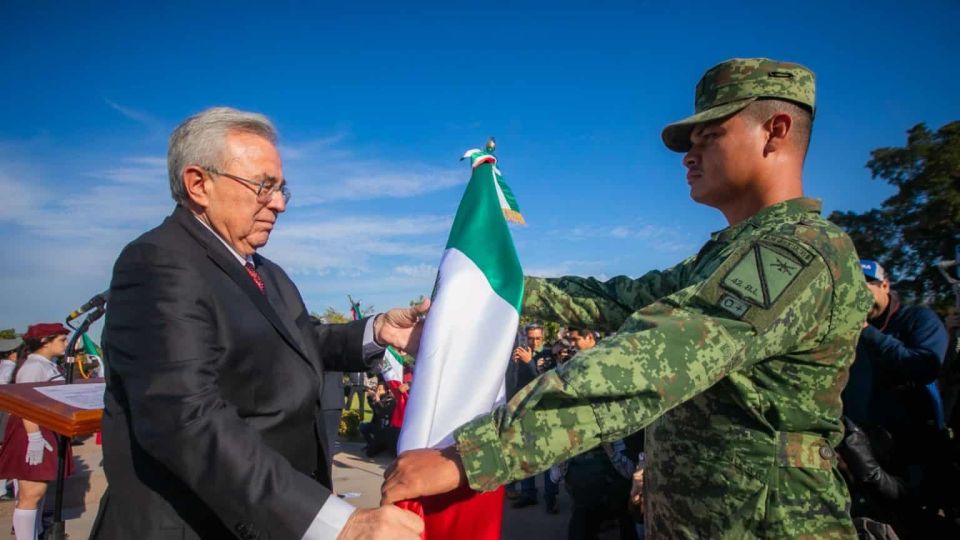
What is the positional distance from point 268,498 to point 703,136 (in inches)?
77.9

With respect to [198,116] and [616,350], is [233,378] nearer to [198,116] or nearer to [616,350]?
[198,116]

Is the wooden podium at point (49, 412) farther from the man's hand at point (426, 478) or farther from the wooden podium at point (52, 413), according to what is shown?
the man's hand at point (426, 478)

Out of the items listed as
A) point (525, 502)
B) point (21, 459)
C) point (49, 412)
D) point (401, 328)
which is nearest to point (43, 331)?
point (21, 459)

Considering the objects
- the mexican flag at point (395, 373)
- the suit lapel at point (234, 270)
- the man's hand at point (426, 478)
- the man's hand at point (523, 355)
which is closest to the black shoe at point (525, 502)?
the man's hand at point (523, 355)

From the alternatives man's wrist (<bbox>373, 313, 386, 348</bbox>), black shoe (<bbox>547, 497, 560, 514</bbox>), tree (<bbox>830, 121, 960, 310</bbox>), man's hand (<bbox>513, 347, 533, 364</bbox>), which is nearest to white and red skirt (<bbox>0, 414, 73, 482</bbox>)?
man's wrist (<bbox>373, 313, 386, 348</bbox>)

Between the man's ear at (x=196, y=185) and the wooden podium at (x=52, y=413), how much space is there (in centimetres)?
111

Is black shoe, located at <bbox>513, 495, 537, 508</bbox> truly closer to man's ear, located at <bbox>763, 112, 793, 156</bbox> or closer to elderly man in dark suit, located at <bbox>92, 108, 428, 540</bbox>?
elderly man in dark suit, located at <bbox>92, 108, 428, 540</bbox>

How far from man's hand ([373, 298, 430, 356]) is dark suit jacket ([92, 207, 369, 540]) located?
0.59 metres

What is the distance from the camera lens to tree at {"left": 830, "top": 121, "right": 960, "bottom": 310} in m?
12.1

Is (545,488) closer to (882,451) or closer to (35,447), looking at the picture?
(882,451)

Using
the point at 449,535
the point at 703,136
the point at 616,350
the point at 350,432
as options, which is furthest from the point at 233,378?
the point at 350,432

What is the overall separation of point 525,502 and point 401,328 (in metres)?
5.96

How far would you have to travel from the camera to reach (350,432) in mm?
14117

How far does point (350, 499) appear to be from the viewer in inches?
323
